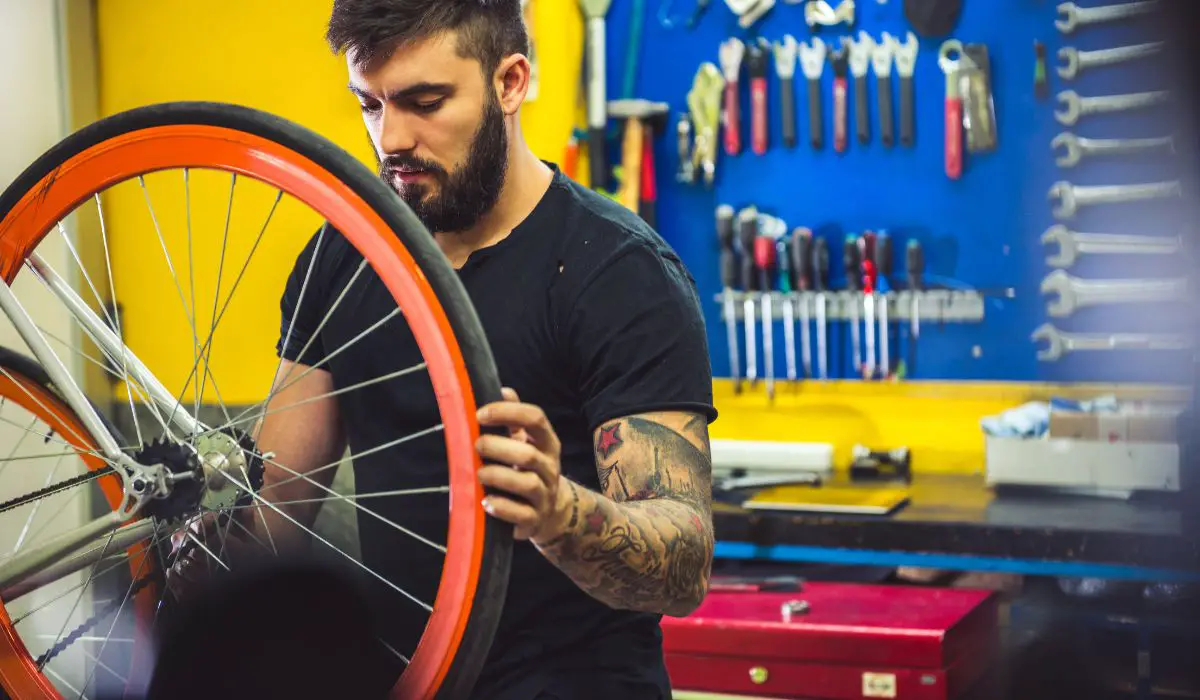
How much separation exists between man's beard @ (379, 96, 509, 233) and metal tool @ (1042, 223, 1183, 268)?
204 centimetres

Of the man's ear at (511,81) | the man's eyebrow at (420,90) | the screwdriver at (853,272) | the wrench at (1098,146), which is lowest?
the screwdriver at (853,272)

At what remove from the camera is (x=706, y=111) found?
3268 mm

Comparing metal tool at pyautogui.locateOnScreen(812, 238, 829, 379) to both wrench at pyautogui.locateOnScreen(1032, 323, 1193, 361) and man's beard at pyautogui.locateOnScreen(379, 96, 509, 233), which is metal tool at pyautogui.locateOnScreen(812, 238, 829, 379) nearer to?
wrench at pyautogui.locateOnScreen(1032, 323, 1193, 361)

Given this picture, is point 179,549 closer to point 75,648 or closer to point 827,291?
point 75,648

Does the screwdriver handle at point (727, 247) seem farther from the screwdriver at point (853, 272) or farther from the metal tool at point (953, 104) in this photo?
the metal tool at point (953, 104)

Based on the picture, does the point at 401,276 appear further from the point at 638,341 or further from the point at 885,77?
the point at 885,77

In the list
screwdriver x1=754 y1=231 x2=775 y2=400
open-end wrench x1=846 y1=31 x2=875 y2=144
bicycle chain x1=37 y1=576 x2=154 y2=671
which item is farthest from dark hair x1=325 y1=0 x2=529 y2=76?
open-end wrench x1=846 y1=31 x2=875 y2=144

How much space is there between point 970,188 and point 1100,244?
1.10 feet

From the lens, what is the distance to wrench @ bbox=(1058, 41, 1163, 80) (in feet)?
9.65

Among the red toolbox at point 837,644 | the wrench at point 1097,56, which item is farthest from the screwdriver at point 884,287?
the red toolbox at point 837,644

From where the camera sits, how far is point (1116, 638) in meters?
2.64

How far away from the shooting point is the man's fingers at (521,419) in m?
0.97

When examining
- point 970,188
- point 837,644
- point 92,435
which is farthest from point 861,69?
point 92,435

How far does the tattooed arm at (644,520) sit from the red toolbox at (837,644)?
1.25m
